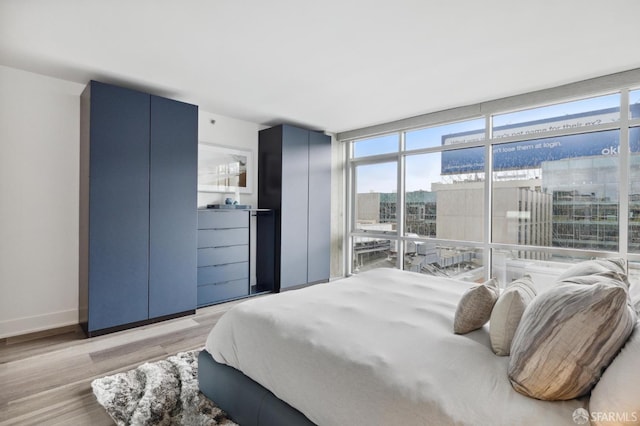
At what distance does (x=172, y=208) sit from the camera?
141 inches

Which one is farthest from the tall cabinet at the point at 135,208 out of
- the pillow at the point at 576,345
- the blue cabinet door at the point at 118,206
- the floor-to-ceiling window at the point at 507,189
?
the pillow at the point at 576,345

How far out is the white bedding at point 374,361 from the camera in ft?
3.45

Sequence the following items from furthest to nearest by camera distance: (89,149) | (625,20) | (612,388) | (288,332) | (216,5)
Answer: (89,149) → (625,20) → (216,5) → (288,332) → (612,388)

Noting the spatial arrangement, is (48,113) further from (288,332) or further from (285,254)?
(288,332)

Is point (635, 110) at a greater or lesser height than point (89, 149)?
greater

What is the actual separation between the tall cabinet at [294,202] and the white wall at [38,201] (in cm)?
227

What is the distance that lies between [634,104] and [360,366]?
379 centimetres

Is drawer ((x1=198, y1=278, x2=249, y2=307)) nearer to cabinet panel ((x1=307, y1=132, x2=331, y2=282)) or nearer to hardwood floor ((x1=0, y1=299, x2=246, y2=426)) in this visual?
hardwood floor ((x1=0, y1=299, x2=246, y2=426))

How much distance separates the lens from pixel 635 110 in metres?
3.13

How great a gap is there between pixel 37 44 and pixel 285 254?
335 centimetres

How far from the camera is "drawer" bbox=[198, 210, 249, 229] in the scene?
3.95m

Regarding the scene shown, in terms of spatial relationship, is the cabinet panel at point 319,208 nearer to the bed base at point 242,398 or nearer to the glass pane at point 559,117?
the glass pane at point 559,117

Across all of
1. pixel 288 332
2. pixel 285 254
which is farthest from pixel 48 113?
pixel 288 332

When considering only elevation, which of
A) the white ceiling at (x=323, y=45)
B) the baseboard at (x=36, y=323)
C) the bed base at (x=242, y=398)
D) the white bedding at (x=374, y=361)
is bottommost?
the baseboard at (x=36, y=323)
